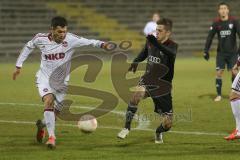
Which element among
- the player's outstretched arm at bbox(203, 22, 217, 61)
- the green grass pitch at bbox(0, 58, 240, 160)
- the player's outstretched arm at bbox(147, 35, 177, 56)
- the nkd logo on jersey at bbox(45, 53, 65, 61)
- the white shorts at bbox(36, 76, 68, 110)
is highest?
the player's outstretched arm at bbox(203, 22, 217, 61)

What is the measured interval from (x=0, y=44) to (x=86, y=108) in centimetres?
1777

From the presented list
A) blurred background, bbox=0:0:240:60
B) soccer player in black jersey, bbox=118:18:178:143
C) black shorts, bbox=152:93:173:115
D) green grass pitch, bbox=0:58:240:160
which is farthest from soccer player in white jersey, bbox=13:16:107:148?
blurred background, bbox=0:0:240:60

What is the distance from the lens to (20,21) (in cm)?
3166

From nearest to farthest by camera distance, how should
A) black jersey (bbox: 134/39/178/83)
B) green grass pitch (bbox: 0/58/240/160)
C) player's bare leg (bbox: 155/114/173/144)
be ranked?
green grass pitch (bbox: 0/58/240/160), black jersey (bbox: 134/39/178/83), player's bare leg (bbox: 155/114/173/144)

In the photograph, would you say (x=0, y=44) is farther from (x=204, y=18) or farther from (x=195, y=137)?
(x=195, y=137)

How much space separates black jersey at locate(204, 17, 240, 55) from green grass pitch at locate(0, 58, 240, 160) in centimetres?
130

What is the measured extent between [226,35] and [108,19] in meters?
20.0

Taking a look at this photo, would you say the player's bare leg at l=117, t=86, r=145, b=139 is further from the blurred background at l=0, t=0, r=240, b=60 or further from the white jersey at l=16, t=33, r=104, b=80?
the blurred background at l=0, t=0, r=240, b=60

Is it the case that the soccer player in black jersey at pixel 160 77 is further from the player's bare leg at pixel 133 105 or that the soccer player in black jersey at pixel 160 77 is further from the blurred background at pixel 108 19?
the blurred background at pixel 108 19

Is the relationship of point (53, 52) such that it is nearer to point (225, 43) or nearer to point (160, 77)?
point (160, 77)

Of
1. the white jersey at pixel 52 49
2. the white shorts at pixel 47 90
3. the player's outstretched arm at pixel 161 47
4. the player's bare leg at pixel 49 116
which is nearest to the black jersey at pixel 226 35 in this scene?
the player's outstretched arm at pixel 161 47

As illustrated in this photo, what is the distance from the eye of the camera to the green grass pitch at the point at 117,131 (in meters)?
8.00

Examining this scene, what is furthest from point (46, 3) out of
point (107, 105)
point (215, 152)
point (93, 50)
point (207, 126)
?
point (215, 152)

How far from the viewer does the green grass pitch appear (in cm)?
800
